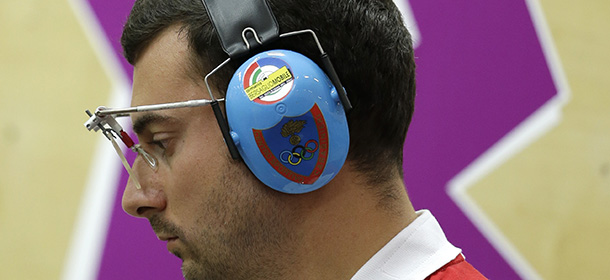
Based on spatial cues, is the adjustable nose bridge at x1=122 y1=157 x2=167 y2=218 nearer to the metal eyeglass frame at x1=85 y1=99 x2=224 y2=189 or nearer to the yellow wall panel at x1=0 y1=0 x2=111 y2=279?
the metal eyeglass frame at x1=85 y1=99 x2=224 y2=189

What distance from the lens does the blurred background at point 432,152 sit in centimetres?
148

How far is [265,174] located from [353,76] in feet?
0.55

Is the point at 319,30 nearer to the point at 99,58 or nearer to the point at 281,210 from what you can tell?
the point at 281,210

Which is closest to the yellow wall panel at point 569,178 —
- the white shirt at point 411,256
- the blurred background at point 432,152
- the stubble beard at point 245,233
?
the blurred background at point 432,152

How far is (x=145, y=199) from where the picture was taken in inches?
31.5

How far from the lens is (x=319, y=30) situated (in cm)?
76

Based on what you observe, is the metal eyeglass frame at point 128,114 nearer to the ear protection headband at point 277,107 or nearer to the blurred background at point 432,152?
the ear protection headband at point 277,107

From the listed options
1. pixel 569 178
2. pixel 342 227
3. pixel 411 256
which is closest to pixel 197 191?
pixel 342 227

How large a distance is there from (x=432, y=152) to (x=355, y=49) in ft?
2.70

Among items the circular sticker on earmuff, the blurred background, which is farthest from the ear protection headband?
the blurred background

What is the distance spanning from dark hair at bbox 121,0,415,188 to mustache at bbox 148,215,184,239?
0.19 metres

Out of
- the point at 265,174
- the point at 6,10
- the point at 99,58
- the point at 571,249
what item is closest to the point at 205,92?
the point at 265,174

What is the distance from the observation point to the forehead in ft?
2.53

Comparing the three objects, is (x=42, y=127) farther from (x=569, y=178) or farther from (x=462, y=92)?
(x=569, y=178)
